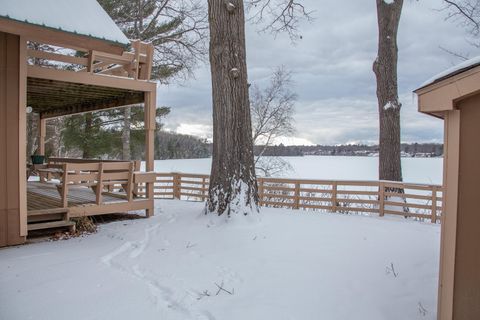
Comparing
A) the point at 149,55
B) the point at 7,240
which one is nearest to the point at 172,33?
the point at 149,55

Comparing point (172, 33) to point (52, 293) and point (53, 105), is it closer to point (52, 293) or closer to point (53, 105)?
point (53, 105)

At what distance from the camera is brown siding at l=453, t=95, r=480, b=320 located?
2.71 m

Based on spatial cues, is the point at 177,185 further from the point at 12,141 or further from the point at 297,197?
the point at 12,141

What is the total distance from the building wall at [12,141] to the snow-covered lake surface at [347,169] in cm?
774

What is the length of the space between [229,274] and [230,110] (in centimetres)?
348

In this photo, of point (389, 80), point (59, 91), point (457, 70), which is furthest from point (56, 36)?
point (389, 80)

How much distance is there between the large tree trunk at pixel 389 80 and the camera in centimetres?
922

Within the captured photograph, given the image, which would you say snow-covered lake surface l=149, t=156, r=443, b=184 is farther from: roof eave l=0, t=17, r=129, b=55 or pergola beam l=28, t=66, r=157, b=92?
roof eave l=0, t=17, r=129, b=55

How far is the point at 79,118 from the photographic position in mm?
14969

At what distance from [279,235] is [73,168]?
150 inches

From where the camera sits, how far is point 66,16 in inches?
198

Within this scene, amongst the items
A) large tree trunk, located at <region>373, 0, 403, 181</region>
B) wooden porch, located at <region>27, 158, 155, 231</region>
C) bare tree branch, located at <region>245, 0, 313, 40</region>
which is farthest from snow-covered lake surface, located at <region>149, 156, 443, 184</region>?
wooden porch, located at <region>27, 158, 155, 231</region>

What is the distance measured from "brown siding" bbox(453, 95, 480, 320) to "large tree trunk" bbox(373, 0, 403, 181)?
6.91m

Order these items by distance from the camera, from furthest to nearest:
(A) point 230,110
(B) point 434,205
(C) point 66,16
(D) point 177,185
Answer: (D) point 177,185, (B) point 434,205, (A) point 230,110, (C) point 66,16
